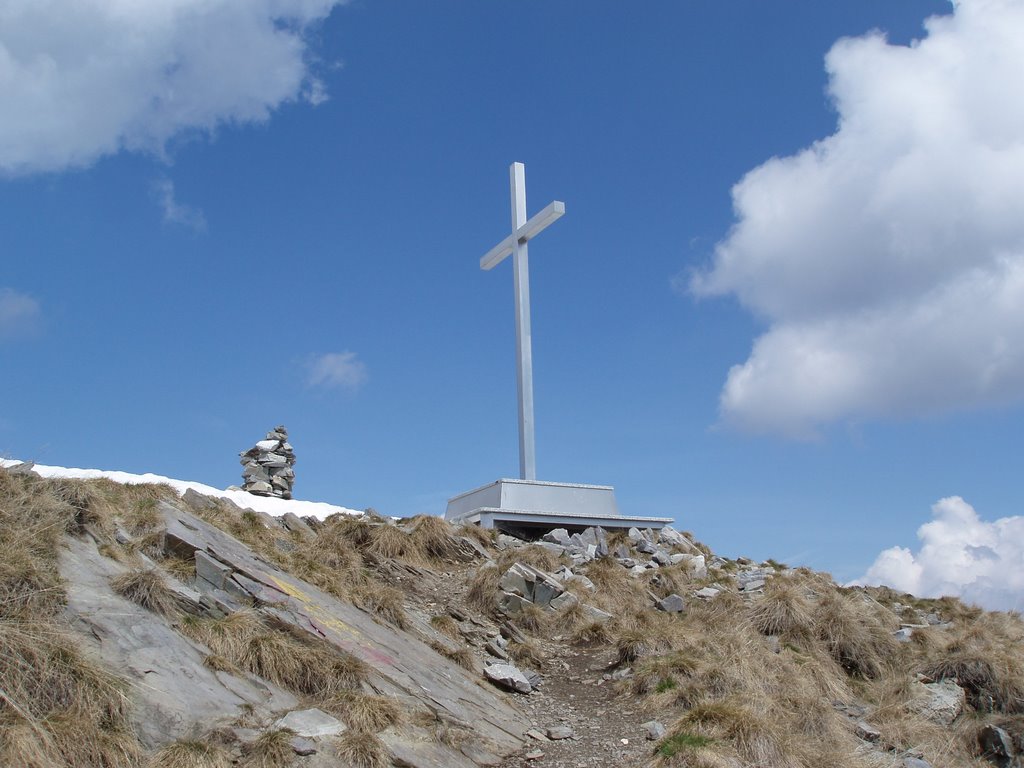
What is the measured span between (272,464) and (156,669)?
17.4 m

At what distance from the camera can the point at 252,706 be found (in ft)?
24.5

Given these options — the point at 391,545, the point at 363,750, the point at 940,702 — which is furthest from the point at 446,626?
the point at 940,702

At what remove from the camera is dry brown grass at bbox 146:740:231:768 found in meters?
6.29

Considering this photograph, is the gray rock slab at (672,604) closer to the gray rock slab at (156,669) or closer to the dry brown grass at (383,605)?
the dry brown grass at (383,605)

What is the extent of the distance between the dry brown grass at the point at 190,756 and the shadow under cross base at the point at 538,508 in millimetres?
12068

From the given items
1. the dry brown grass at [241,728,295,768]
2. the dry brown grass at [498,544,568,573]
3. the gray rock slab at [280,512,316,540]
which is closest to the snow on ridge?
the gray rock slab at [280,512,316,540]

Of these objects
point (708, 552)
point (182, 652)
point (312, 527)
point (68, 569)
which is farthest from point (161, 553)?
point (708, 552)

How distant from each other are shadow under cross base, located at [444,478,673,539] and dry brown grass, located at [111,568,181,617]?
10.6 meters

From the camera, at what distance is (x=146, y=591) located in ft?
26.9

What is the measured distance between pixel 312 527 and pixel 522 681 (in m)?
6.44

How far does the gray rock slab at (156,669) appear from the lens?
6812 millimetres

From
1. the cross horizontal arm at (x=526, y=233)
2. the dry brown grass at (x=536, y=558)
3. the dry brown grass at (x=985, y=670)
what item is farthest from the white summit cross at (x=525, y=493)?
the dry brown grass at (x=985, y=670)

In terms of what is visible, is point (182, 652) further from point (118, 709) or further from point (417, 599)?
point (417, 599)

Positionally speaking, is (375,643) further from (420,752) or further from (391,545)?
(391,545)
